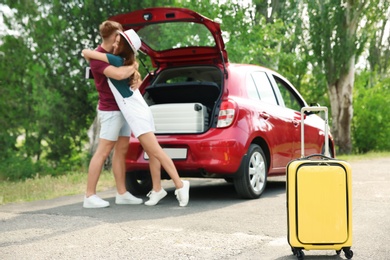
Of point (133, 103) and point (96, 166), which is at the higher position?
point (133, 103)

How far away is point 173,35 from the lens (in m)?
13.5

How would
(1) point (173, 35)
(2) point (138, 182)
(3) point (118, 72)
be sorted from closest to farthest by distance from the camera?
(3) point (118, 72)
(2) point (138, 182)
(1) point (173, 35)

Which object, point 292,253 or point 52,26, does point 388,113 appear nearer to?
point 52,26

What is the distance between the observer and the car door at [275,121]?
830 cm

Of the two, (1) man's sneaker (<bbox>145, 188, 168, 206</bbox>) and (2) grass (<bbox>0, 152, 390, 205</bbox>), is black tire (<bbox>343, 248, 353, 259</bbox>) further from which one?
(2) grass (<bbox>0, 152, 390, 205</bbox>)

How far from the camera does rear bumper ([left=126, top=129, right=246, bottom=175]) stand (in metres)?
7.52

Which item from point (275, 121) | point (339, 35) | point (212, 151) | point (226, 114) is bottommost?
point (212, 151)

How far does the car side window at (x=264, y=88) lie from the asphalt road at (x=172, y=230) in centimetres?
123

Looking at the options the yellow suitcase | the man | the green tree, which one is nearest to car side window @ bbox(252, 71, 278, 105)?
the man

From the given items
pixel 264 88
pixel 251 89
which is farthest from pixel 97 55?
pixel 264 88

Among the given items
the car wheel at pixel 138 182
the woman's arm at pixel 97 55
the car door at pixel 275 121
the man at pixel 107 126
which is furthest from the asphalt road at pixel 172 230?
A: the woman's arm at pixel 97 55

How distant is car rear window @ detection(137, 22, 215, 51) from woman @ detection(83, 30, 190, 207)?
6.03 meters

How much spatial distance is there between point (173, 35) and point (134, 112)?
652 centimetres

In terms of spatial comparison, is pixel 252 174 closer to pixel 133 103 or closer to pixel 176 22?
pixel 133 103
